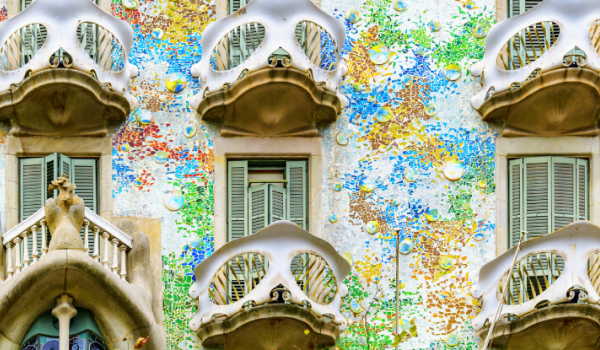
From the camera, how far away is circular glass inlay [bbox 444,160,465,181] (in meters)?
23.2

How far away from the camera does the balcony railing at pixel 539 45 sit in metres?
22.8

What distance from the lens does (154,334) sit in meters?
21.1

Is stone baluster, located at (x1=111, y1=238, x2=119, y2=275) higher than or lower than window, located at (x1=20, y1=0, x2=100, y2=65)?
lower

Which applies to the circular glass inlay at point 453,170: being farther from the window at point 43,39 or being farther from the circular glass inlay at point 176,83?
the window at point 43,39

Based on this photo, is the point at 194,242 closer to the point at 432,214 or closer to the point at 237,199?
the point at 237,199

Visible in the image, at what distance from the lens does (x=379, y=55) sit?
2380 cm

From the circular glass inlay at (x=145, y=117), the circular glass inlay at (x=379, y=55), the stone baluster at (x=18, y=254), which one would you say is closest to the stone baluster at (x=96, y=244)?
the stone baluster at (x=18, y=254)

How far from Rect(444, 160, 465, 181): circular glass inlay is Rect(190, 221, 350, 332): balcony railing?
2.12m

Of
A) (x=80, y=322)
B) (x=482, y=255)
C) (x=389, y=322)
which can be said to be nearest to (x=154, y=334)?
(x=80, y=322)

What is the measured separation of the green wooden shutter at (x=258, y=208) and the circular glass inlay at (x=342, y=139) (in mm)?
1188

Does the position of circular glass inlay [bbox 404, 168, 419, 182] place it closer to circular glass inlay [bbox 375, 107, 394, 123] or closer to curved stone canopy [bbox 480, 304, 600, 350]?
circular glass inlay [bbox 375, 107, 394, 123]

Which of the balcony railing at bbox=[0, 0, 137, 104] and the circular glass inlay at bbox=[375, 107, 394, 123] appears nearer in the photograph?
the balcony railing at bbox=[0, 0, 137, 104]

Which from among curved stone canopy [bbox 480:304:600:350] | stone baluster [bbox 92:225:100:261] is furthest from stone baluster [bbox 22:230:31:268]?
curved stone canopy [bbox 480:304:600:350]

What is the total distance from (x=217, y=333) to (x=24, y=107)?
4113mm
